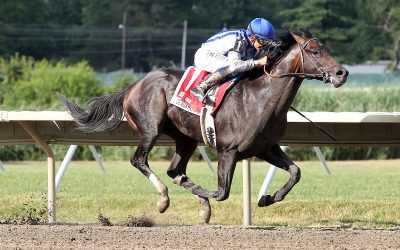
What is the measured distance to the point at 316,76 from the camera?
8.11 meters

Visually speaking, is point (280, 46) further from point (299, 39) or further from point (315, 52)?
point (315, 52)

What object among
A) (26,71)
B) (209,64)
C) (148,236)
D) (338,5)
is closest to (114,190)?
(209,64)

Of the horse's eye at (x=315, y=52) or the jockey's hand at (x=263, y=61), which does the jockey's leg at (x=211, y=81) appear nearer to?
the jockey's hand at (x=263, y=61)

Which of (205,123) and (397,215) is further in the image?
(397,215)

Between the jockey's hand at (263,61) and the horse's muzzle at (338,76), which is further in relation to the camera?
the jockey's hand at (263,61)

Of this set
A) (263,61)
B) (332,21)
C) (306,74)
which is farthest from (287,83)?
(332,21)

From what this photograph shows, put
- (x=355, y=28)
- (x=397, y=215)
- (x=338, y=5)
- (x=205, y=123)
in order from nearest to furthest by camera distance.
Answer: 1. (x=205, y=123)
2. (x=397, y=215)
3. (x=355, y=28)
4. (x=338, y=5)

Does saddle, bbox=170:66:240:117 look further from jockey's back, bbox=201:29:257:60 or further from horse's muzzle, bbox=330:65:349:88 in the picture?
horse's muzzle, bbox=330:65:349:88

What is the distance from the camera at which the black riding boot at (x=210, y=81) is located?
8.62 metres

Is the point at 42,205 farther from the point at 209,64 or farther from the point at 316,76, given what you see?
the point at 316,76

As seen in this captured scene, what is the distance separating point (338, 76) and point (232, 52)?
1199 mm

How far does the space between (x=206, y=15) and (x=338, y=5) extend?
1052 cm

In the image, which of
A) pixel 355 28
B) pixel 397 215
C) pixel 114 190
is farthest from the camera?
pixel 355 28

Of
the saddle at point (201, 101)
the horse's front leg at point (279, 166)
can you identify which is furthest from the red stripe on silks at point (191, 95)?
the horse's front leg at point (279, 166)
